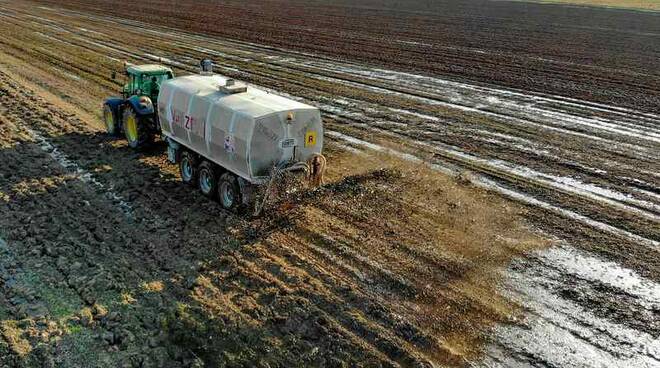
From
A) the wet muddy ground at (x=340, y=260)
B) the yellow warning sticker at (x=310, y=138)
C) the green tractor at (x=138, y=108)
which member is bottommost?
the wet muddy ground at (x=340, y=260)

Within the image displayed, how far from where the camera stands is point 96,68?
2639cm

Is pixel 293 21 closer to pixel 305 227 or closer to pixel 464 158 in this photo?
pixel 464 158

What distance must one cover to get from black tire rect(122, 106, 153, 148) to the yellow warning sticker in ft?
17.8

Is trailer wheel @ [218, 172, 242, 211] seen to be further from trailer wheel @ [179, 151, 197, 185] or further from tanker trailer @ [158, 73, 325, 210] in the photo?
trailer wheel @ [179, 151, 197, 185]

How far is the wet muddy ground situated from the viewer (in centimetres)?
868

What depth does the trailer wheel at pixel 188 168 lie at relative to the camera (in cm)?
1363

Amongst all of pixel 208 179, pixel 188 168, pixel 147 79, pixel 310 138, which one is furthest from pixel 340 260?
pixel 147 79

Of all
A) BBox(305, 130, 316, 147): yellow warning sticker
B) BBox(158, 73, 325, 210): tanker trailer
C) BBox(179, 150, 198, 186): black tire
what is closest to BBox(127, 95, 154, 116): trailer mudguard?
BBox(158, 73, 325, 210): tanker trailer

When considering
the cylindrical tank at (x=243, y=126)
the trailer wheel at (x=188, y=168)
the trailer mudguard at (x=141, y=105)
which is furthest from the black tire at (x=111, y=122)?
the cylindrical tank at (x=243, y=126)

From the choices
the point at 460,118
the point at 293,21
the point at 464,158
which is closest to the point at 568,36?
the point at 293,21

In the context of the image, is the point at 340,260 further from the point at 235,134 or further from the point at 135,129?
the point at 135,129

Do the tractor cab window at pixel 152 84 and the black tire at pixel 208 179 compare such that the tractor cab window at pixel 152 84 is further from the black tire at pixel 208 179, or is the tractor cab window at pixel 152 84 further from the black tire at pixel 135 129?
the black tire at pixel 208 179

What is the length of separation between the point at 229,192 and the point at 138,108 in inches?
183

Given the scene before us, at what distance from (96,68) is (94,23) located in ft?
59.2
